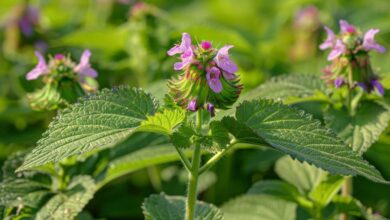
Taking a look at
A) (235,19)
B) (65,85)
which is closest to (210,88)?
(65,85)

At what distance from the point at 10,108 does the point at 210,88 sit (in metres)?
1.58

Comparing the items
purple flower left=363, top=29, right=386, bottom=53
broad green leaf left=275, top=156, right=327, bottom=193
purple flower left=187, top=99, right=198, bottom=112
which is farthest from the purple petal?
broad green leaf left=275, top=156, right=327, bottom=193

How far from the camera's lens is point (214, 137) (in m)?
1.53

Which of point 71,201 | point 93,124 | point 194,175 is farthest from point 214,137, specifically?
point 71,201

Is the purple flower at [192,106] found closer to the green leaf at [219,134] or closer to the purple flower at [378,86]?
the green leaf at [219,134]

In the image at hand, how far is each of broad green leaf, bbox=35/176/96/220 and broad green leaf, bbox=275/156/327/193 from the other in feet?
2.10

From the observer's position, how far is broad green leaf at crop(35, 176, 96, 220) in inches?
68.7

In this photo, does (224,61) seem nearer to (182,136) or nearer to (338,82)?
(182,136)

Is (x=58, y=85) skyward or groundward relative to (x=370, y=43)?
skyward

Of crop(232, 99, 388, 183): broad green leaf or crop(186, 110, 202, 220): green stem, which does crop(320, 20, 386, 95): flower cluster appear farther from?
crop(186, 110, 202, 220): green stem

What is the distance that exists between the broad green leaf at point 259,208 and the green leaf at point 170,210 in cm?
32

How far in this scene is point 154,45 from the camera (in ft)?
10.1

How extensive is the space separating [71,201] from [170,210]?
28 centimetres

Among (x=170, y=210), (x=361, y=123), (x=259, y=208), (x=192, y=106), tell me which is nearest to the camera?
(x=192, y=106)
